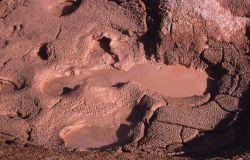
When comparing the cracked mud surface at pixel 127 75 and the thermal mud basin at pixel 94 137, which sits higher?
the cracked mud surface at pixel 127 75

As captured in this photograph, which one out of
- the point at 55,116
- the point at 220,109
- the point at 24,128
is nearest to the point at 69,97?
the point at 55,116

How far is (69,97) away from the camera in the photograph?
5207 millimetres

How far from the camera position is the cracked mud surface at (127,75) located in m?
4.92

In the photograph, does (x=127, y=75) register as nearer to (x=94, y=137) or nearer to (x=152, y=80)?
(x=152, y=80)

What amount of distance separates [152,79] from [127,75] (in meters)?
0.28

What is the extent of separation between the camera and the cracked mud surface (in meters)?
4.92

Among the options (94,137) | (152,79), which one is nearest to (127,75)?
(152,79)

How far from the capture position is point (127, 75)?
5.54 meters

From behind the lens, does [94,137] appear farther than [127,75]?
No

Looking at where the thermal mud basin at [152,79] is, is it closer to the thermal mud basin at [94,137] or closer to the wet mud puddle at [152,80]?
the wet mud puddle at [152,80]

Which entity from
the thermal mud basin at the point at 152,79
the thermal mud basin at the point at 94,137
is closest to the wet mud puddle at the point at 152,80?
the thermal mud basin at the point at 152,79

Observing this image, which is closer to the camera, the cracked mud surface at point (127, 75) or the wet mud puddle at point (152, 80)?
the cracked mud surface at point (127, 75)

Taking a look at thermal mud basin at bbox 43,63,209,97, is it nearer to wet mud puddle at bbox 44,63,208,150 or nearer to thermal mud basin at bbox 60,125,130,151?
wet mud puddle at bbox 44,63,208,150

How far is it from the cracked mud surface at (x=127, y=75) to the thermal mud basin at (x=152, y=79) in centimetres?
1
